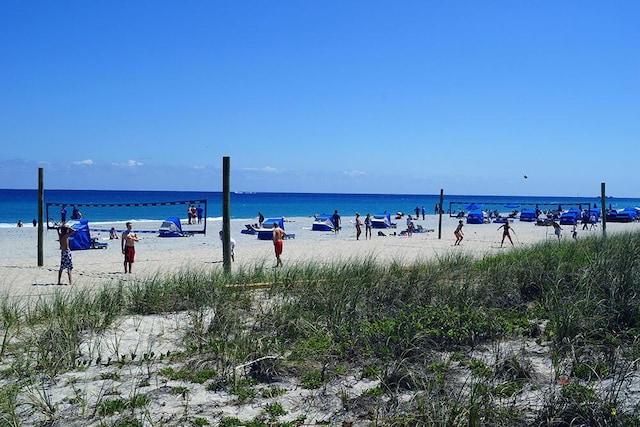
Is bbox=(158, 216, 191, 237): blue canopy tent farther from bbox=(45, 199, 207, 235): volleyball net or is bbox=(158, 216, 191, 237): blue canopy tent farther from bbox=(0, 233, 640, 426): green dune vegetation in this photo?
bbox=(0, 233, 640, 426): green dune vegetation

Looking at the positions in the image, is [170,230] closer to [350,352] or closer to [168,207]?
[350,352]

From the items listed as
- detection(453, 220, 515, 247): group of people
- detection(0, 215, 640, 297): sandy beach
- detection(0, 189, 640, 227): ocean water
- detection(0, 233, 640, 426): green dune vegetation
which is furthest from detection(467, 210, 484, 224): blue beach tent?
detection(0, 233, 640, 426): green dune vegetation

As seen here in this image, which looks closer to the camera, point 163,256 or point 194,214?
point 163,256

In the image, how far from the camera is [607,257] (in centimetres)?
823

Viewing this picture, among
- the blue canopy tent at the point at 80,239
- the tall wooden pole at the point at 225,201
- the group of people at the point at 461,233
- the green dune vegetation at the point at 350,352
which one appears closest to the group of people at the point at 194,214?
the blue canopy tent at the point at 80,239

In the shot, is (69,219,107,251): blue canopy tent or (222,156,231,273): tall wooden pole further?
(69,219,107,251): blue canopy tent

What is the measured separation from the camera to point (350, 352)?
509 centimetres

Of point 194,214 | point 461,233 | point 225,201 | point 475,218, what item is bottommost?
point 461,233

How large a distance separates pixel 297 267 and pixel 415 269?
69.2 inches

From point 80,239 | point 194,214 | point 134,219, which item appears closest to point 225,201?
point 80,239

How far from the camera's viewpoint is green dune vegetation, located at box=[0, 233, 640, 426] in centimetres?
381

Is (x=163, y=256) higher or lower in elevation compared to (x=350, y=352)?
lower

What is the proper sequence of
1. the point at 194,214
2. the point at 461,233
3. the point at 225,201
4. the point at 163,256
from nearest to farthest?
1. the point at 225,201
2. the point at 163,256
3. the point at 461,233
4. the point at 194,214

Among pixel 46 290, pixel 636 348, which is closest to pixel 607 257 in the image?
pixel 636 348
